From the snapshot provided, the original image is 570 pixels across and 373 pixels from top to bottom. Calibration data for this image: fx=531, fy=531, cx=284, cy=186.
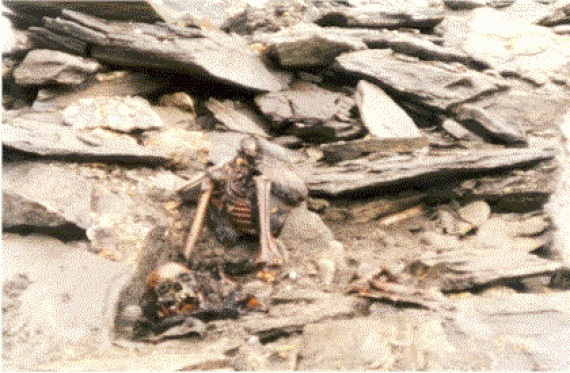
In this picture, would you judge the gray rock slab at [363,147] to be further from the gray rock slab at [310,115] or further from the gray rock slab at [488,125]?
the gray rock slab at [488,125]

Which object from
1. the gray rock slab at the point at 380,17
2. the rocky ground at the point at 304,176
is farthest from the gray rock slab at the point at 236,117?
the gray rock slab at the point at 380,17

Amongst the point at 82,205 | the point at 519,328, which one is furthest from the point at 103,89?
the point at 519,328

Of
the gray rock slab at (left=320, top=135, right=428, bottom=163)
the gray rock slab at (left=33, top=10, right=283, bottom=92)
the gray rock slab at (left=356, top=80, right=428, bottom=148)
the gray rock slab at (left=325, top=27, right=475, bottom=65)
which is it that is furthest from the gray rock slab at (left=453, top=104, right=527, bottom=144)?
the gray rock slab at (left=33, top=10, right=283, bottom=92)

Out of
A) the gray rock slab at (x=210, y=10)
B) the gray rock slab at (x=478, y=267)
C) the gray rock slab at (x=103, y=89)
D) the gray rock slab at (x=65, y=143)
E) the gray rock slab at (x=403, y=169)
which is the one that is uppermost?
the gray rock slab at (x=210, y=10)

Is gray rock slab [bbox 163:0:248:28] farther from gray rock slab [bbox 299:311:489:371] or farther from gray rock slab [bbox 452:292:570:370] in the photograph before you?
gray rock slab [bbox 452:292:570:370]

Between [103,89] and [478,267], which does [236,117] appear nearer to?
[103,89]

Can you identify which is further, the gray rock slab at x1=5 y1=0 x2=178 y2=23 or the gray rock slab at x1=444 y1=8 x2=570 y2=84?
the gray rock slab at x1=444 y1=8 x2=570 y2=84
